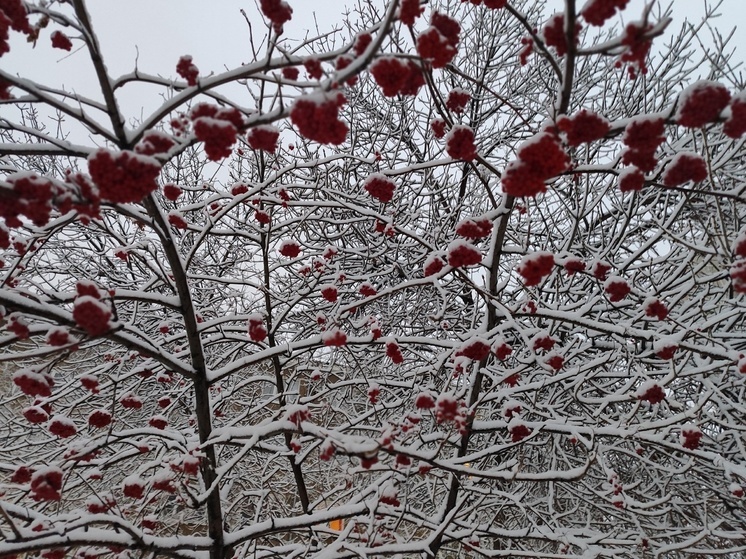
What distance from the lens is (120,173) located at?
1.52 metres

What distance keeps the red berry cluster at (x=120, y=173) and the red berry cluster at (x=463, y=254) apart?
5.09 feet

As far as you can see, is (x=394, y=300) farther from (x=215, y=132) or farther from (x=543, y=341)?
(x=215, y=132)

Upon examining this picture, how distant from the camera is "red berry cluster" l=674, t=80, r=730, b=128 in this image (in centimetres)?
161

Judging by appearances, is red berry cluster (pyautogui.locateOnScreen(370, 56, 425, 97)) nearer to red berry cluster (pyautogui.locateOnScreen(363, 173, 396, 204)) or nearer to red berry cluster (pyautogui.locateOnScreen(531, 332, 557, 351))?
red berry cluster (pyautogui.locateOnScreen(363, 173, 396, 204))

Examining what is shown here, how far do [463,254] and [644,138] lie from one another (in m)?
1.03

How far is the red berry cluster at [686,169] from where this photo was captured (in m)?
1.87

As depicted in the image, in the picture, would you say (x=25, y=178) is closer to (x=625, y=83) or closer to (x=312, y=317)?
(x=312, y=317)

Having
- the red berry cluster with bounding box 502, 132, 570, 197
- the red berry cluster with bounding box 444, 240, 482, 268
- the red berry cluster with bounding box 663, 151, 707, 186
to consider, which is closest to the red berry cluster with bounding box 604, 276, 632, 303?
the red berry cluster with bounding box 444, 240, 482, 268

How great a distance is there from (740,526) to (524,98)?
241 inches

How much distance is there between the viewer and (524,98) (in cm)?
756

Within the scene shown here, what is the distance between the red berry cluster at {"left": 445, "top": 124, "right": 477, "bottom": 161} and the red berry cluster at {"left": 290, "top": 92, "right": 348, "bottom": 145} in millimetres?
880

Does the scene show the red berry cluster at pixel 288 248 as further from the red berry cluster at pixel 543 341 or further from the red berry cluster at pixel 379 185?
the red berry cluster at pixel 543 341

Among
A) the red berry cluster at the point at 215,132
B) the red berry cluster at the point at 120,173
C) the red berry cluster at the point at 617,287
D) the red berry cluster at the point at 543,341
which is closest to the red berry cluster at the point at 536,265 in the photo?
the red berry cluster at the point at 617,287

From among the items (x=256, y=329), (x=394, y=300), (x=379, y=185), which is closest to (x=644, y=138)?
(x=379, y=185)
